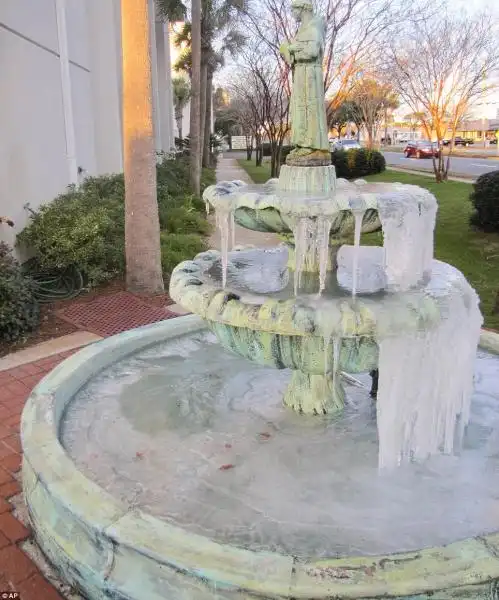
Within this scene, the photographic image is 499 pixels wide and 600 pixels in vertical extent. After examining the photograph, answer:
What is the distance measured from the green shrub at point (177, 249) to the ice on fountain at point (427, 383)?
6.20 metres

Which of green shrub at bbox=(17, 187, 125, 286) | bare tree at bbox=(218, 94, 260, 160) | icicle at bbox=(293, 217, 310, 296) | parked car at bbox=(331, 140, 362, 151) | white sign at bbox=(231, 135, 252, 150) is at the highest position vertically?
bare tree at bbox=(218, 94, 260, 160)

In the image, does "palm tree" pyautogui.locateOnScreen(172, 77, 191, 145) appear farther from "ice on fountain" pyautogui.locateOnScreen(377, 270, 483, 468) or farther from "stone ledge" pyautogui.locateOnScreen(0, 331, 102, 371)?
"ice on fountain" pyautogui.locateOnScreen(377, 270, 483, 468)

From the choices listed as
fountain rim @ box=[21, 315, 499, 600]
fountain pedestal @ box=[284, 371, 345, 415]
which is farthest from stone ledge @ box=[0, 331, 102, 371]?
fountain pedestal @ box=[284, 371, 345, 415]

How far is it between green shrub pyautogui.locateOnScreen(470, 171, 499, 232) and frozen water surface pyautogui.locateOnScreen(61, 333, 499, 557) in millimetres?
7177

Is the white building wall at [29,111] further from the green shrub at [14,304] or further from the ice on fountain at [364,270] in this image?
the ice on fountain at [364,270]

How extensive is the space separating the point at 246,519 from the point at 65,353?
372 cm

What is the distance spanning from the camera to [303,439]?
392 cm

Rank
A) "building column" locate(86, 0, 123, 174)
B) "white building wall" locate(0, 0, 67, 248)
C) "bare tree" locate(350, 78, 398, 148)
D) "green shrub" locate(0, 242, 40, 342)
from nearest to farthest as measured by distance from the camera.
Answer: "green shrub" locate(0, 242, 40, 342) < "white building wall" locate(0, 0, 67, 248) < "building column" locate(86, 0, 123, 174) < "bare tree" locate(350, 78, 398, 148)

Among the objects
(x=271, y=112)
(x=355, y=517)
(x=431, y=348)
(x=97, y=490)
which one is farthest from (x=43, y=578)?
(x=271, y=112)

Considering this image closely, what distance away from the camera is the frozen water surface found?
3.01 meters

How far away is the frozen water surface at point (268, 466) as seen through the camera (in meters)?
3.01

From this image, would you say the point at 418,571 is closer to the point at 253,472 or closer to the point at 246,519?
the point at 246,519

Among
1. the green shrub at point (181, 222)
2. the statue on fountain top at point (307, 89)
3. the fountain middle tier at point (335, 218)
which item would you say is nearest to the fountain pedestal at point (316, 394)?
the fountain middle tier at point (335, 218)

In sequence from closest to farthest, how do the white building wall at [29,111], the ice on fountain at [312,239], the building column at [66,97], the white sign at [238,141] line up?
the ice on fountain at [312,239] → the white building wall at [29,111] → the building column at [66,97] → the white sign at [238,141]
